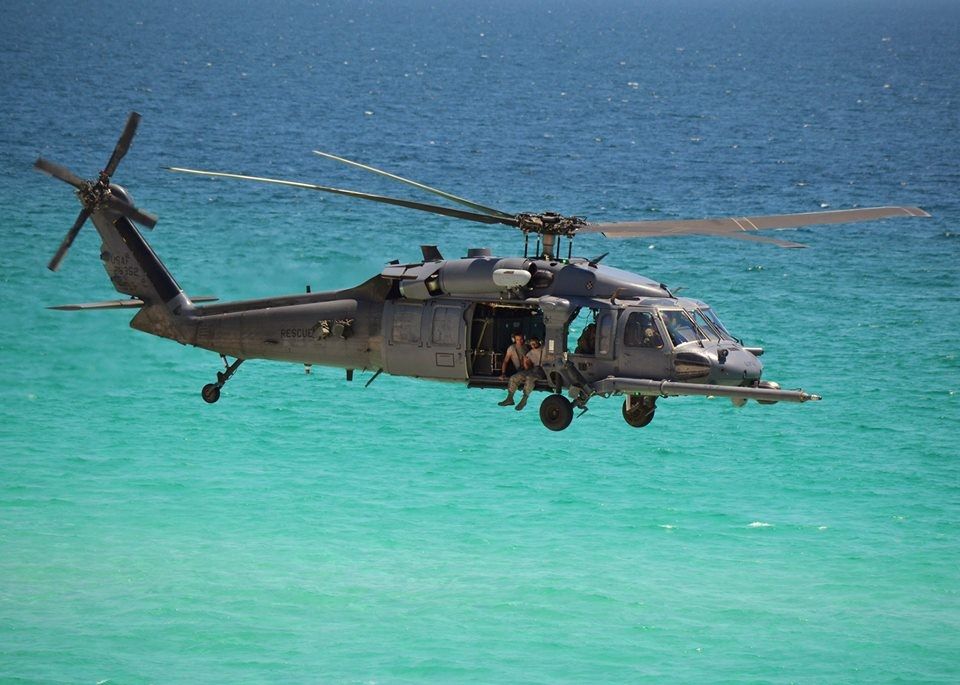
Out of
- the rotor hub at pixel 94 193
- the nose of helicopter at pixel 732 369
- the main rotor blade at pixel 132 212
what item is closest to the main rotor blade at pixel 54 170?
the rotor hub at pixel 94 193

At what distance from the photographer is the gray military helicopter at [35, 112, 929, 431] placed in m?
36.0

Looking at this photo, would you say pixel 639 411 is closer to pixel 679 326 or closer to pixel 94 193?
pixel 679 326

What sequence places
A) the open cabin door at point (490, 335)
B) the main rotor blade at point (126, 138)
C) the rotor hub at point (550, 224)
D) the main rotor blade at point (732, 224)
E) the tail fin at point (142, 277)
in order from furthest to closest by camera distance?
the tail fin at point (142, 277) → the main rotor blade at point (126, 138) → the open cabin door at point (490, 335) → the rotor hub at point (550, 224) → the main rotor blade at point (732, 224)

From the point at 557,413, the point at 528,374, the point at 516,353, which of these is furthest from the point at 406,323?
the point at 557,413

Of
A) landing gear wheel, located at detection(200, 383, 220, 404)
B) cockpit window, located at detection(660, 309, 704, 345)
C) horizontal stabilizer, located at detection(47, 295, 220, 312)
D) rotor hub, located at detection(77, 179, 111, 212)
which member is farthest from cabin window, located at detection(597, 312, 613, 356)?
rotor hub, located at detection(77, 179, 111, 212)

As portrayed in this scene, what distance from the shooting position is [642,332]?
3650cm

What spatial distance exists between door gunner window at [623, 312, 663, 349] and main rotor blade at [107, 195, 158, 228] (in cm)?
1257

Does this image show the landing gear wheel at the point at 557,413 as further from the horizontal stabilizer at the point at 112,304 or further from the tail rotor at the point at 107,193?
the tail rotor at the point at 107,193

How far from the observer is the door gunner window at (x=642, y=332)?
3634cm

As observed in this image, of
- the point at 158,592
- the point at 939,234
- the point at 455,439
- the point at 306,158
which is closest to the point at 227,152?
the point at 306,158

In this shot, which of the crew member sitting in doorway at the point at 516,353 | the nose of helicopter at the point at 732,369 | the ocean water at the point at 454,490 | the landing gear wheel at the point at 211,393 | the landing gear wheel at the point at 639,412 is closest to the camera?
the nose of helicopter at the point at 732,369

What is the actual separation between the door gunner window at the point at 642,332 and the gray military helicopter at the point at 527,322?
2 cm

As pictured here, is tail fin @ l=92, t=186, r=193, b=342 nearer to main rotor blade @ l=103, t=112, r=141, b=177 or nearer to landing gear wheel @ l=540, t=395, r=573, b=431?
main rotor blade @ l=103, t=112, r=141, b=177

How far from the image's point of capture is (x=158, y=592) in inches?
2341
